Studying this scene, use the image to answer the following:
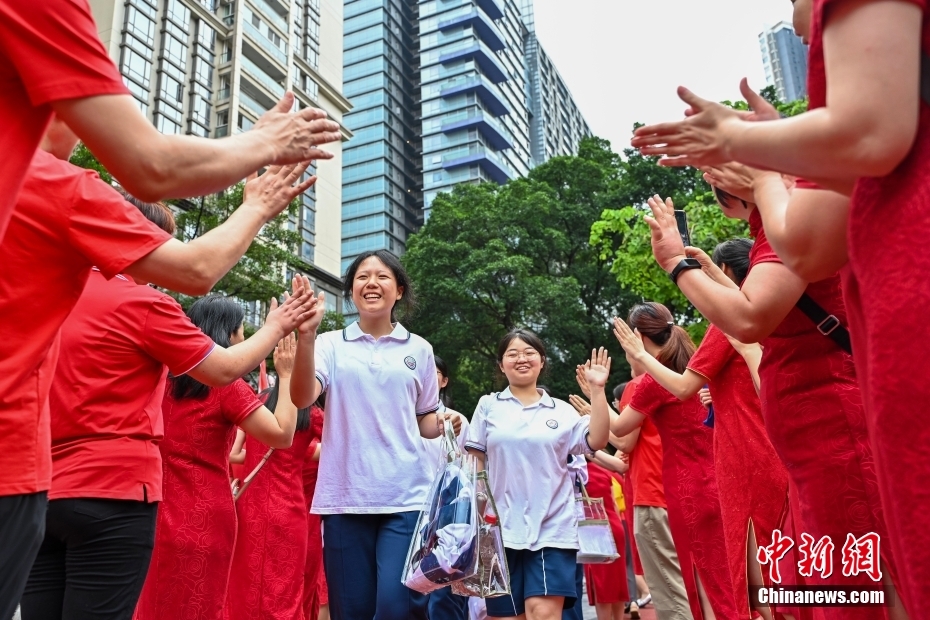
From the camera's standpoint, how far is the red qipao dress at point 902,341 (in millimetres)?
1155

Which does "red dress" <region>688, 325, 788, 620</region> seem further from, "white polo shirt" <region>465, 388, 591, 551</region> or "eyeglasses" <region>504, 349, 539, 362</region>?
"eyeglasses" <region>504, 349, 539, 362</region>

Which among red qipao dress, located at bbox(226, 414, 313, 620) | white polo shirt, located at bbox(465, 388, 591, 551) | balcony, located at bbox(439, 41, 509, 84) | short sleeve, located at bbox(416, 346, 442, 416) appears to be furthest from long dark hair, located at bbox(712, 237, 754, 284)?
balcony, located at bbox(439, 41, 509, 84)

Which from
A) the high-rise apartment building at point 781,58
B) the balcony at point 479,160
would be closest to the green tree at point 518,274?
the high-rise apartment building at point 781,58

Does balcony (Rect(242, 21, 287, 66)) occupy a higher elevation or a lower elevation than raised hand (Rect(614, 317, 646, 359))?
higher

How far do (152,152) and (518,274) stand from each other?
23.0 metres

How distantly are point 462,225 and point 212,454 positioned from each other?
23.4 metres

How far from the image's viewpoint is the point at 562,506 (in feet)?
15.4

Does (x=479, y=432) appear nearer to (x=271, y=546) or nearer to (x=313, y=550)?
(x=271, y=546)

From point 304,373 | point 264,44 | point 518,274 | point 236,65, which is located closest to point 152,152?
point 304,373

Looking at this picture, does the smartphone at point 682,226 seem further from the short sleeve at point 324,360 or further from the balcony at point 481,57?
the balcony at point 481,57

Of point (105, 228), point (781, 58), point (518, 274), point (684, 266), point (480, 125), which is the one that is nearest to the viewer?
point (105, 228)

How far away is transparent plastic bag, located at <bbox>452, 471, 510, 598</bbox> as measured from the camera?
3.64 m

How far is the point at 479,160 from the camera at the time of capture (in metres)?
54.1

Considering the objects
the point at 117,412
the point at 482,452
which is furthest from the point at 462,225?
the point at 117,412
